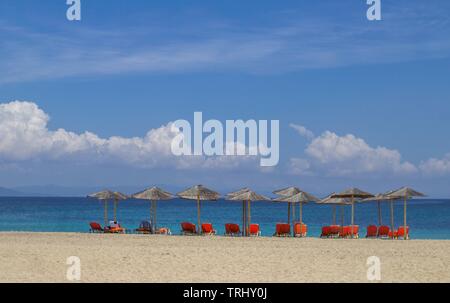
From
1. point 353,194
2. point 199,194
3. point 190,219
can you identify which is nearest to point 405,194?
point 353,194

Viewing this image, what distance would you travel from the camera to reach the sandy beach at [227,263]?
12531 millimetres

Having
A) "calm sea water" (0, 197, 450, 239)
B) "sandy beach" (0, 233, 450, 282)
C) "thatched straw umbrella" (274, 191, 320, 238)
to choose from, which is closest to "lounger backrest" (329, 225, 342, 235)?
"thatched straw umbrella" (274, 191, 320, 238)

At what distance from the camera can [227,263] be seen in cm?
1460

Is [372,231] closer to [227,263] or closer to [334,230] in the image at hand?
[334,230]

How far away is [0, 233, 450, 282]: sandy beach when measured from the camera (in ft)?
41.1

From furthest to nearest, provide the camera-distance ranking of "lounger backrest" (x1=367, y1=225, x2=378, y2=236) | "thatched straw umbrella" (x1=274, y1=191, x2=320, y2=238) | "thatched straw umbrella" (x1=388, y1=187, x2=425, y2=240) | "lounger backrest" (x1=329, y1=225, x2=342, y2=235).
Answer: "thatched straw umbrella" (x1=274, y1=191, x2=320, y2=238) → "lounger backrest" (x1=367, y1=225, x2=378, y2=236) → "lounger backrest" (x1=329, y1=225, x2=342, y2=235) → "thatched straw umbrella" (x1=388, y1=187, x2=425, y2=240)

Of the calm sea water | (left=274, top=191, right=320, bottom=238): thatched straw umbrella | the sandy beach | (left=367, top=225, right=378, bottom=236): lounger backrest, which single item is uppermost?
(left=274, top=191, right=320, bottom=238): thatched straw umbrella

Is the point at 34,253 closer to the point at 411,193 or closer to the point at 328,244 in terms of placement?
the point at 328,244

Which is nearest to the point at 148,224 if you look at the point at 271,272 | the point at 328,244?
the point at 328,244

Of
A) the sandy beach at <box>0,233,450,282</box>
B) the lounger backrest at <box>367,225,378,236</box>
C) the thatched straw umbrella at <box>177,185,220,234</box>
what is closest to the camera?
the sandy beach at <box>0,233,450,282</box>

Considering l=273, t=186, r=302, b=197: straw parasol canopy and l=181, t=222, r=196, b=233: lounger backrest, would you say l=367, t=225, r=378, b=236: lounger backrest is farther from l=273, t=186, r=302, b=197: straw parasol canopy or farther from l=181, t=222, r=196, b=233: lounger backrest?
l=181, t=222, r=196, b=233: lounger backrest

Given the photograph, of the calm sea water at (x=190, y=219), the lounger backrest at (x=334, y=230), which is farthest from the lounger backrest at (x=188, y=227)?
the calm sea water at (x=190, y=219)
